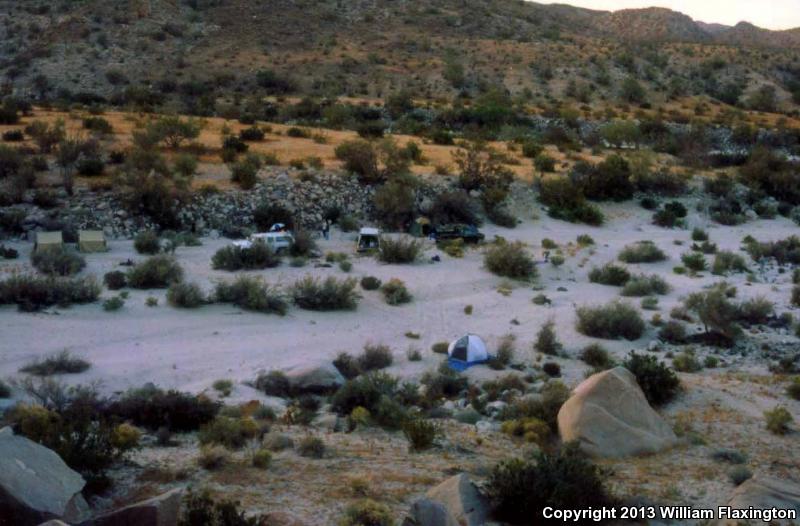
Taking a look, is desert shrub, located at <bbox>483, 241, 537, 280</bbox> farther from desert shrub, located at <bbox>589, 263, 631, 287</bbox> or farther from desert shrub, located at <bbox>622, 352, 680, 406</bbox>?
desert shrub, located at <bbox>622, 352, 680, 406</bbox>

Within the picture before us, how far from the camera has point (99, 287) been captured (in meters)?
19.9

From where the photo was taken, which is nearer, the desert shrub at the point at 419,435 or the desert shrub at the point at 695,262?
the desert shrub at the point at 419,435

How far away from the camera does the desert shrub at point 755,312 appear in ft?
66.6

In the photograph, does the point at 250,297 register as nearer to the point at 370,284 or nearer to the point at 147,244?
the point at 370,284

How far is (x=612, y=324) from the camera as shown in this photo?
62.2 feet

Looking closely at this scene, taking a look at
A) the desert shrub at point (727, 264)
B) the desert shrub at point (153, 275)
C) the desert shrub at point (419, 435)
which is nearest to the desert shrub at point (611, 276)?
the desert shrub at point (727, 264)

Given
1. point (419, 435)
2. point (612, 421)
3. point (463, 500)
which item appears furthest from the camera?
point (612, 421)

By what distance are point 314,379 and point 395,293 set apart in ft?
20.1

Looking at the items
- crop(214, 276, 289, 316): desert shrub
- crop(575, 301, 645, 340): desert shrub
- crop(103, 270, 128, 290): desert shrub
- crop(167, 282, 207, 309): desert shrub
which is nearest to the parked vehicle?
crop(575, 301, 645, 340): desert shrub

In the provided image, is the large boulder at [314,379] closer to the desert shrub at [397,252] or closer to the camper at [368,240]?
the desert shrub at [397,252]

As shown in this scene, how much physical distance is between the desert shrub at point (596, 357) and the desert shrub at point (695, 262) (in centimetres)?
917

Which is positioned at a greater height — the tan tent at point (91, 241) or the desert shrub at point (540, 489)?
the desert shrub at point (540, 489)

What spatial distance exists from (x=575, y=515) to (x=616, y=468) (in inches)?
93.1

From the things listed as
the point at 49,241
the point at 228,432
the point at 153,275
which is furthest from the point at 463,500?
the point at 49,241
